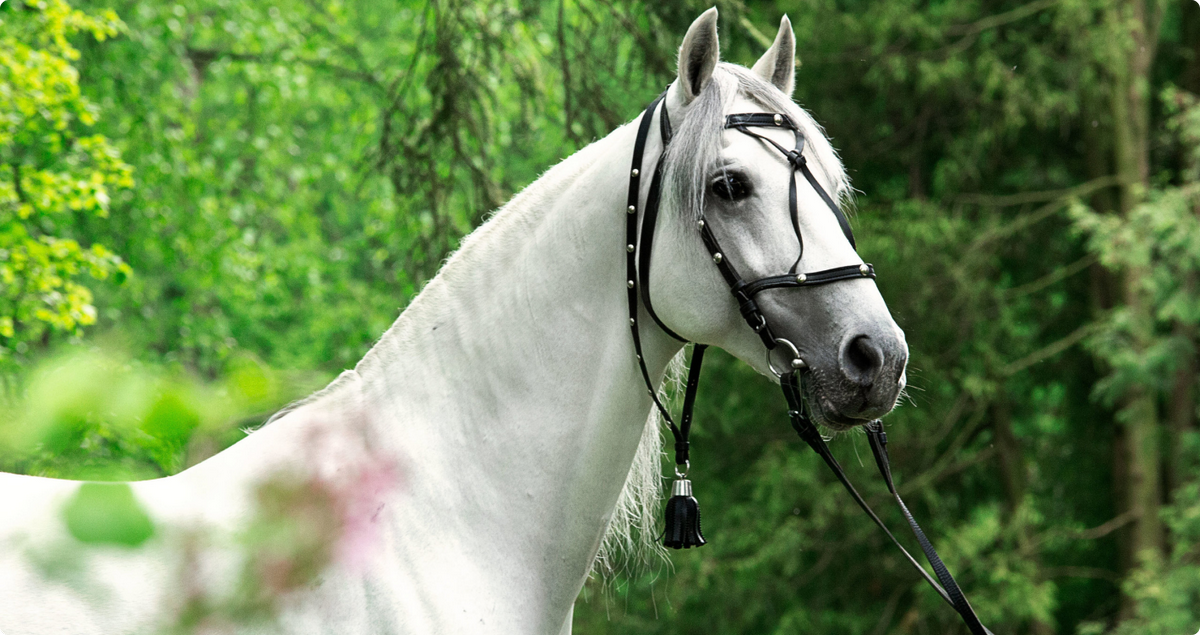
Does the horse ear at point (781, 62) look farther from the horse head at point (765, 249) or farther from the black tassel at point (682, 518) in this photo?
the black tassel at point (682, 518)

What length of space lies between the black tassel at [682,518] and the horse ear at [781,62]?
106cm

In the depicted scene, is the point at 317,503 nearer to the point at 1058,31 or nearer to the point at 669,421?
the point at 669,421

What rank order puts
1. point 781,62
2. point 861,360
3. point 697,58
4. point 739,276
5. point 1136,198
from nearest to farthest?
point 861,360 → point 739,276 → point 697,58 → point 781,62 → point 1136,198

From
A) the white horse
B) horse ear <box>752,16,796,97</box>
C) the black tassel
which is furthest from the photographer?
horse ear <box>752,16,796,97</box>

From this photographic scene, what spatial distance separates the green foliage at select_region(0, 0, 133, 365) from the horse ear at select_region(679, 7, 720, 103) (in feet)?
11.8

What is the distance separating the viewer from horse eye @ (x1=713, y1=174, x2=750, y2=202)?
2285mm

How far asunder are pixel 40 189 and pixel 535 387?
13.6 feet

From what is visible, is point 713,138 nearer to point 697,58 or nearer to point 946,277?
point 697,58

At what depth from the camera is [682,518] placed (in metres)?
2.47

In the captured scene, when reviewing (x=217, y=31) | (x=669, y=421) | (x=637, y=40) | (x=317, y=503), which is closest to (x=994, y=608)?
(x=637, y=40)

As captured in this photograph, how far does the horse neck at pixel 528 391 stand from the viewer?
2.26 m

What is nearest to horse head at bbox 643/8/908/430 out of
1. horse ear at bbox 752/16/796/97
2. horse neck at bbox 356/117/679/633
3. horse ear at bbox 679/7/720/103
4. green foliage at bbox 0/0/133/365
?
horse ear at bbox 679/7/720/103

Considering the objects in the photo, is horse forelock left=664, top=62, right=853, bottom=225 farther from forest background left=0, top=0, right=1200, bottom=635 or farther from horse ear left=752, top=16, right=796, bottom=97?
forest background left=0, top=0, right=1200, bottom=635

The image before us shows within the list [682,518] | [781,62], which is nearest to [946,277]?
[781,62]
